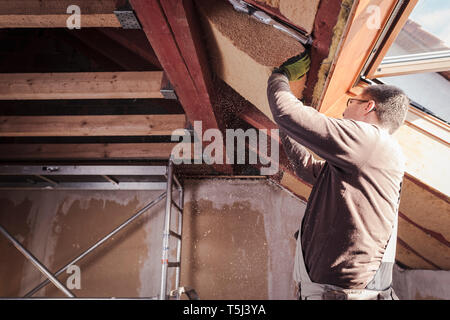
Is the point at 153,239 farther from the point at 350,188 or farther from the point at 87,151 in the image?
the point at 350,188

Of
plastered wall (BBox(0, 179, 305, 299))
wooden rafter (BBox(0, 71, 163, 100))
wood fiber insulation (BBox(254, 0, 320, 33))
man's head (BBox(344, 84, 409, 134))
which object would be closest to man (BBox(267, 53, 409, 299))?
man's head (BBox(344, 84, 409, 134))

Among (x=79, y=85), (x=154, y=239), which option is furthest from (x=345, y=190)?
(x=154, y=239)

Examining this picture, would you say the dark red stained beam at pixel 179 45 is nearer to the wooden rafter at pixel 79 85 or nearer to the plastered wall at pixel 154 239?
the wooden rafter at pixel 79 85

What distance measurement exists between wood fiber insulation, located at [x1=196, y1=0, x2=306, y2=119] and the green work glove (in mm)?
23

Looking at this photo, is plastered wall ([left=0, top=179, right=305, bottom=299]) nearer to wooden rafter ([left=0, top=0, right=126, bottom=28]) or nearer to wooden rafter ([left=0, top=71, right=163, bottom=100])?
wooden rafter ([left=0, top=71, right=163, bottom=100])

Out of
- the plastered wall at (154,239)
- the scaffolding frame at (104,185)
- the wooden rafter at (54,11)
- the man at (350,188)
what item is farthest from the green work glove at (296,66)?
the plastered wall at (154,239)

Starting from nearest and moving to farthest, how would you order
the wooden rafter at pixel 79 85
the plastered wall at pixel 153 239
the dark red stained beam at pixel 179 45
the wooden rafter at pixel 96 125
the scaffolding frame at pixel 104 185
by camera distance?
the dark red stained beam at pixel 179 45 → the wooden rafter at pixel 79 85 → the wooden rafter at pixel 96 125 → the scaffolding frame at pixel 104 185 → the plastered wall at pixel 153 239

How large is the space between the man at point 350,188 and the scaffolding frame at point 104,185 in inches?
62.6

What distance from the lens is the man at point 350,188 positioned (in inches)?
35.5

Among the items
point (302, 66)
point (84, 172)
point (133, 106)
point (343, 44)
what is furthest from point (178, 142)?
point (343, 44)

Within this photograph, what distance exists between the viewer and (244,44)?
1.13m

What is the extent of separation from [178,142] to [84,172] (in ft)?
3.66

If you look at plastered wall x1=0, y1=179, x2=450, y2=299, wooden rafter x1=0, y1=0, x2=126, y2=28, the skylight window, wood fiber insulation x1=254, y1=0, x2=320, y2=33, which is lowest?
plastered wall x1=0, y1=179, x2=450, y2=299

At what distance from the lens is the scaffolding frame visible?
260 cm
